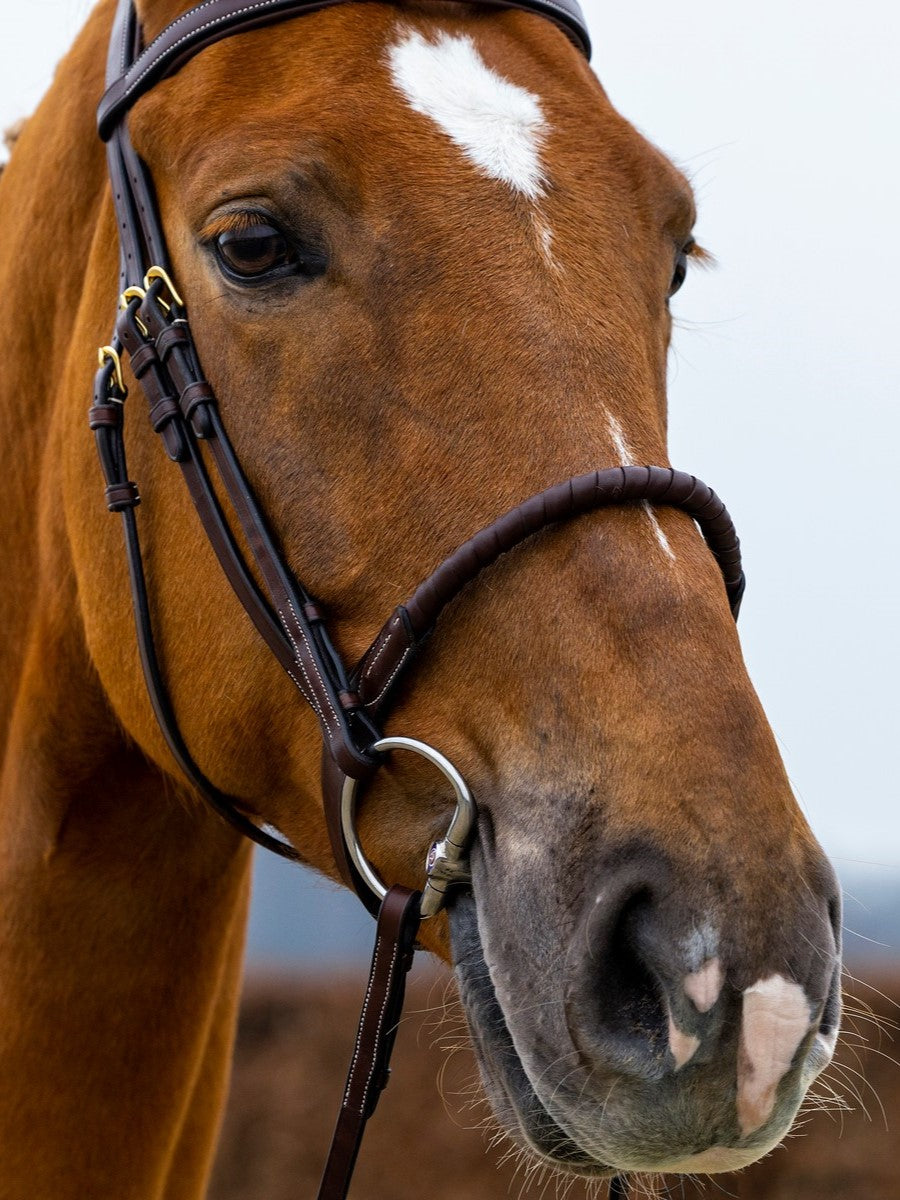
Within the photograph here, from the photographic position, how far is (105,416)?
236 cm

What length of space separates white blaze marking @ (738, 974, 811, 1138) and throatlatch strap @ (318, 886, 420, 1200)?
551 millimetres

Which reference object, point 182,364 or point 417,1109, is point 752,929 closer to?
point 182,364

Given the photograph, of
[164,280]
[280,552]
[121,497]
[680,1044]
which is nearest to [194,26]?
[164,280]

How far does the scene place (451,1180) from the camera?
22.1ft

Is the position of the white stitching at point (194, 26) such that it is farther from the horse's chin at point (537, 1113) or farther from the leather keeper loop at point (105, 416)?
the horse's chin at point (537, 1113)

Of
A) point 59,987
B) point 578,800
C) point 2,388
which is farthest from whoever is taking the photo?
point 2,388

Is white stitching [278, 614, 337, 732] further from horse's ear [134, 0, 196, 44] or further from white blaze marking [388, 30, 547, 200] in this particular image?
horse's ear [134, 0, 196, 44]

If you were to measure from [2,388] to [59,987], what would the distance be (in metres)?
1.27

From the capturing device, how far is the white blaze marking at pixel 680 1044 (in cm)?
160

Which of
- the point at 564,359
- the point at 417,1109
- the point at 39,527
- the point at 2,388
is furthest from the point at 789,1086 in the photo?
the point at 417,1109

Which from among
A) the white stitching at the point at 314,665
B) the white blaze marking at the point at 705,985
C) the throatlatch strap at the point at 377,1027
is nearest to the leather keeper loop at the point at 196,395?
the white stitching at the point at 314,665

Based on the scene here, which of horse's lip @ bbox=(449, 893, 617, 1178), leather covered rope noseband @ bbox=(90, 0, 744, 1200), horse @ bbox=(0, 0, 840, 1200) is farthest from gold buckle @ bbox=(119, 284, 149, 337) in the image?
horse's lip @ bbox=(449, 893, 617, 1178)

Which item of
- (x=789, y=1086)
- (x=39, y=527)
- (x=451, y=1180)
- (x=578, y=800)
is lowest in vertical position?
(x=451, y=1180)

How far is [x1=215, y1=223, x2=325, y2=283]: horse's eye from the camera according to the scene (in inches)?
81.7
